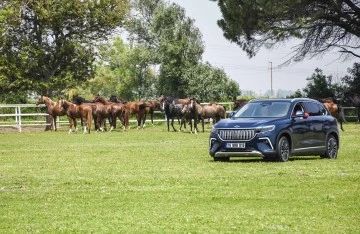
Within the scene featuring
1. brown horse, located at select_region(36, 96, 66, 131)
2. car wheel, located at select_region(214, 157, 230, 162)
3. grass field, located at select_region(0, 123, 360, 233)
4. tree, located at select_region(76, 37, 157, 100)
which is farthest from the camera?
tree, located at select_region(76, 37, 157, 100)

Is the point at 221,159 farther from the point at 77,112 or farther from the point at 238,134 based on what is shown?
the point at 77,112

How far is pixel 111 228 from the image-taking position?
11.0 metres

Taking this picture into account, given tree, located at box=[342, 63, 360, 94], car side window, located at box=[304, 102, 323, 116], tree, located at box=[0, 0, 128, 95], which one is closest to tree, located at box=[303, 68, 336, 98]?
tree, located at box=[342, 63, 360, 94]

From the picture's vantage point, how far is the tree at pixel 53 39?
59.6 meters

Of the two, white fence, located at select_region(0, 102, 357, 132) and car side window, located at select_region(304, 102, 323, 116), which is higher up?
car side window, located at select_region(304, 102, 323, 116)

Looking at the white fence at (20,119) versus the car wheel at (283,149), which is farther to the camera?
the white fence at (20,119)

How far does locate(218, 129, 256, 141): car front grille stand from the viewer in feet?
73.7

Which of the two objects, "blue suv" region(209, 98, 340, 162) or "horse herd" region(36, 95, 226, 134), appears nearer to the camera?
"blue suv" region(209, 98, 340, 162)

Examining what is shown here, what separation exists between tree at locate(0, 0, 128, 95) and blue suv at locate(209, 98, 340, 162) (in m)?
36.9

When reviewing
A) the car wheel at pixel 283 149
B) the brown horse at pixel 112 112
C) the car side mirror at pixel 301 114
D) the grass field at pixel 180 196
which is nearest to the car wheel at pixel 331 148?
the grass field at pixel 180 196

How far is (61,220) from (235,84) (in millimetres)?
75783

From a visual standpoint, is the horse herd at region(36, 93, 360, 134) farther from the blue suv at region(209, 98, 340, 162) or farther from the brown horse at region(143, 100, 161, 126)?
the blue suv at region(209, 98, 340, 162)

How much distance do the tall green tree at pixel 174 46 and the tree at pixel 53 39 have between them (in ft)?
77.8

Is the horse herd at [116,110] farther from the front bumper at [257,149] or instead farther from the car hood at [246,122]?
the front bumper at [257,149]
